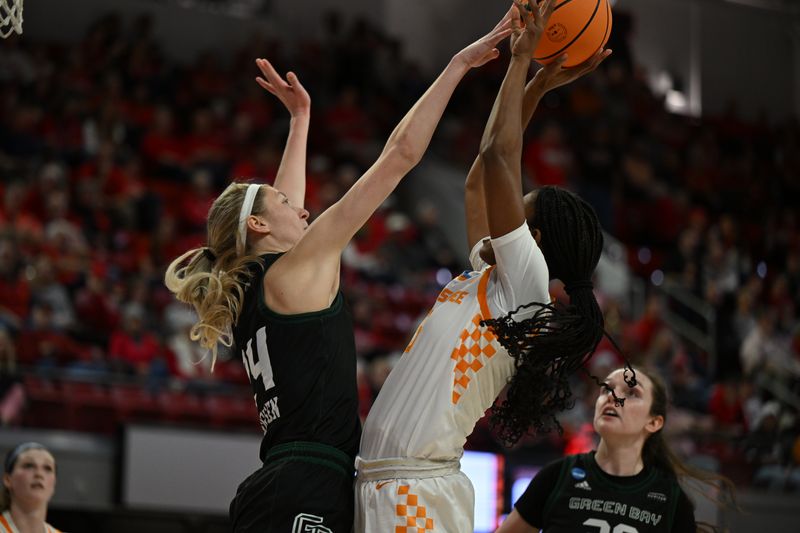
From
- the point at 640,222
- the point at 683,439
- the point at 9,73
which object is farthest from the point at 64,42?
the point at 683,439

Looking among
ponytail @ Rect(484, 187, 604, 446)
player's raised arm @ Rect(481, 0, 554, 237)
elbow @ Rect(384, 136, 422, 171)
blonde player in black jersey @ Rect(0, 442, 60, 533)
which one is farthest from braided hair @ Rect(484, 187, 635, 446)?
blonde player in black jersey @ Rect(0, 442, 60, 533)

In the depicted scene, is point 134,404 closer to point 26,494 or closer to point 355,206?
point 26,494

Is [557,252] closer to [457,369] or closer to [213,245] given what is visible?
[457,369]

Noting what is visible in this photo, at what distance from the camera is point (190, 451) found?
838cm

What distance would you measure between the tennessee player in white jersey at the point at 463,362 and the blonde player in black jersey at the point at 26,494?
2.18 m

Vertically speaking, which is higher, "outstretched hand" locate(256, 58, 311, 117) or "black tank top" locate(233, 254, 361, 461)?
"outstretched hand" locate(256, 58, 311, 117)

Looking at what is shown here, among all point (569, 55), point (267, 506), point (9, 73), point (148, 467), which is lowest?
point (148, 467)

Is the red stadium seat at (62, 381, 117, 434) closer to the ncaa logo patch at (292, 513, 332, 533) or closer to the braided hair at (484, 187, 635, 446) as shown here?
the ncaa logo patch at (292, 513, 332, 533)

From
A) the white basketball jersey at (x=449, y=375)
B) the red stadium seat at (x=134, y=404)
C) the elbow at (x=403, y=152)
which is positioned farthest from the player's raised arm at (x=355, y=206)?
the red stadium seat at (x=134, y=404)

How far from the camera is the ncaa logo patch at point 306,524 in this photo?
11.1 ft

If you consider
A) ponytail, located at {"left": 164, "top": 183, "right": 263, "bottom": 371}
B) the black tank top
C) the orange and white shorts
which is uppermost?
ponytail, located at {"left": 164, "top": 183, "right": 263, "bottom": 371}

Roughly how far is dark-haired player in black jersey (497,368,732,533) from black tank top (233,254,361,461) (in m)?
1.38

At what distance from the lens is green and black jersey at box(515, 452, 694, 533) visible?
4562mm

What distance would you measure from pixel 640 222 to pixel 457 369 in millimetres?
12543
